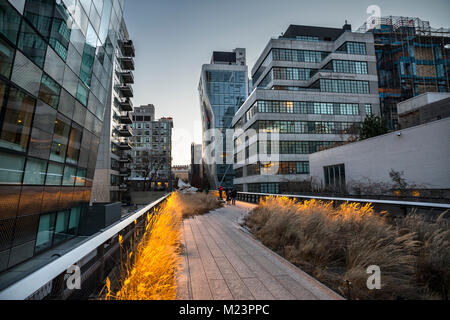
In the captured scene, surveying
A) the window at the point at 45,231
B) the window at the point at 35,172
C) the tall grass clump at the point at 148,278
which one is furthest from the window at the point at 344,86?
the tall grass clump at the point at 148,278

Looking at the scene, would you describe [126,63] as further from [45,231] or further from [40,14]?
[45,231]

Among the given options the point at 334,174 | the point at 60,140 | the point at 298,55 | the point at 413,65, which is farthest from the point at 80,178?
the point at 413,65

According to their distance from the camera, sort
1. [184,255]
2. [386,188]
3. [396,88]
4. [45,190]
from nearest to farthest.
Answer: [184,255] < [45,190] < [386,188] < [396,88]

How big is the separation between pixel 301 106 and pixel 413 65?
34369 mm

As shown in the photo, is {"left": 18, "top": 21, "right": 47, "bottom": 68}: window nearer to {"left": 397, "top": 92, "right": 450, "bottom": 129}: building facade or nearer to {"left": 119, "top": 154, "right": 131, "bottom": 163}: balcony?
{"left": 397, "top": 92, "right": 450, "bottom": 129}: building facade

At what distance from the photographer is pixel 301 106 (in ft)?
140

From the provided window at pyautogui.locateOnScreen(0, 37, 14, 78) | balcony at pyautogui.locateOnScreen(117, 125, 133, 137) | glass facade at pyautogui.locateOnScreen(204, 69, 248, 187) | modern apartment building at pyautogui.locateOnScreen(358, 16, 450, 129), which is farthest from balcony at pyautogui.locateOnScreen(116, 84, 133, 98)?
modern apartment building at pyautogui.locateOnScreen(358, 16, 450, 129)

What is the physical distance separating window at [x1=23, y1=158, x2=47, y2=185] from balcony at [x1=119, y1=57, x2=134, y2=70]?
44676mm

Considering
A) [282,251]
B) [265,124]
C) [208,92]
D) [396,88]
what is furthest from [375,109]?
[208,92]

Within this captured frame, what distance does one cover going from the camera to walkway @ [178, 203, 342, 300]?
10.7 ft

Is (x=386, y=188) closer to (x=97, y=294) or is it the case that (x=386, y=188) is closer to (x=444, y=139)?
(x=444, y=139)

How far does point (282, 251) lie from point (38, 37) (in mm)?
12850

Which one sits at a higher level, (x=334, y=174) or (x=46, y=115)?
(x=46, y=115)
